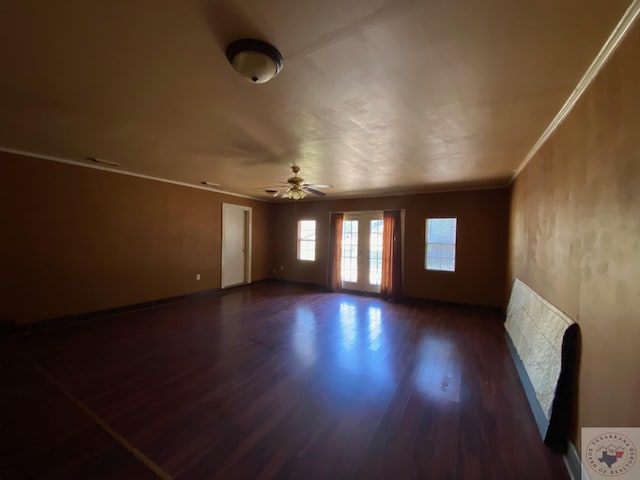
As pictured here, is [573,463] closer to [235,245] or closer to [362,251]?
[362,251]

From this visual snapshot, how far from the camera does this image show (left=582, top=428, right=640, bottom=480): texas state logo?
1.17m

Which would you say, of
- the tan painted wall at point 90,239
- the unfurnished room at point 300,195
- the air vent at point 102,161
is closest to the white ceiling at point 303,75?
the unfurnished room at point 300,195

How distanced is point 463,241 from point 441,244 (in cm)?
43

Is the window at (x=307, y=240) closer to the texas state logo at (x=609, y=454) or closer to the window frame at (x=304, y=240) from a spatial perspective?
the window frame at (x=304, y=240)

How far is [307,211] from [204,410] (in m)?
5.60

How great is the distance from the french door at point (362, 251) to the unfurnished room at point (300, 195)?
1742mm

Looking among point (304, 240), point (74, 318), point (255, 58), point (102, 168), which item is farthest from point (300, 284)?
point (255, 58)

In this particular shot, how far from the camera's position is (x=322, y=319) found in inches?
170

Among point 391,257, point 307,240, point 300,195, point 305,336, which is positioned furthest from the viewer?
point 307,240

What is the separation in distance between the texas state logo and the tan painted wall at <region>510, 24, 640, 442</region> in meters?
0.06

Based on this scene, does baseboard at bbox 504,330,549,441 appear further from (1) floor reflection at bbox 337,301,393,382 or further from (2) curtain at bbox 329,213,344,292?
(2) curtain at bbox 329,213,344,292

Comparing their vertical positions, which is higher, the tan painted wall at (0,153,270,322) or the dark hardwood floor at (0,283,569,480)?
the tan painted wall at (0,153,270,322)

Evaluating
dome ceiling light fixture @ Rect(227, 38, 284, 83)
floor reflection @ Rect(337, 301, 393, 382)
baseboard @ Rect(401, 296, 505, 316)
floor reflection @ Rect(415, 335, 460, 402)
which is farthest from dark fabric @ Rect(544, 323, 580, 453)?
baseboard @ Rect(401, 296, 505, 316)

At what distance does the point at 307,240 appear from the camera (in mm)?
7184
